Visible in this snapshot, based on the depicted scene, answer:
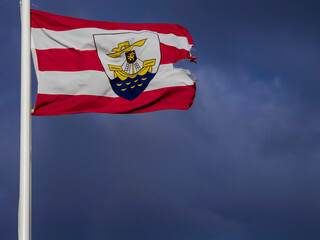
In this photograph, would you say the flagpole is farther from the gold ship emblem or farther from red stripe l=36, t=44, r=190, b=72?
the gold ship emblem

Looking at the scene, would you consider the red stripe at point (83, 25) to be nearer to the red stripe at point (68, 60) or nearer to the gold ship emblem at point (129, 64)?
the gold ship emblem at point (129, 64)

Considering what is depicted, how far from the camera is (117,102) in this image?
1603cm

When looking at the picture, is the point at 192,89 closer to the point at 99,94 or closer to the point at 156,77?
the point at 156,77

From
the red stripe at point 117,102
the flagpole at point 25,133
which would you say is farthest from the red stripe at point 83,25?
the red stripe at point 117,102

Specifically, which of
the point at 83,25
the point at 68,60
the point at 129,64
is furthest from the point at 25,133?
the point at 129,64

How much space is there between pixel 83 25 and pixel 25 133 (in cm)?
425

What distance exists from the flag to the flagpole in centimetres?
86

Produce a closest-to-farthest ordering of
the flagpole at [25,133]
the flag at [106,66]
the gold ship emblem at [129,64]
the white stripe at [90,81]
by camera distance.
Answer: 1. the flagpole at [25,133]
2. the white stripe at [90,81]
3. the flag at [106,66]
4. the gold ship emblem at [129,64]

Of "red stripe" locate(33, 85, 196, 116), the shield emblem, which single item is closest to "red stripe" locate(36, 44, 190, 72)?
the shield emblem

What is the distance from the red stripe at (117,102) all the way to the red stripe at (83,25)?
6.35 ft

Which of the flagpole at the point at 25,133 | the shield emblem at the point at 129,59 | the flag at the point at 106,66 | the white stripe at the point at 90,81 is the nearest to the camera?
the flagpole at the point at 25,133

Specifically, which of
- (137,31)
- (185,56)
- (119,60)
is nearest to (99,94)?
(119,60)

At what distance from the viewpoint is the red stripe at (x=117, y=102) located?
14.7 meters

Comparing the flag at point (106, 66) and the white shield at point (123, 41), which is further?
the white shield at point (123, 41)
